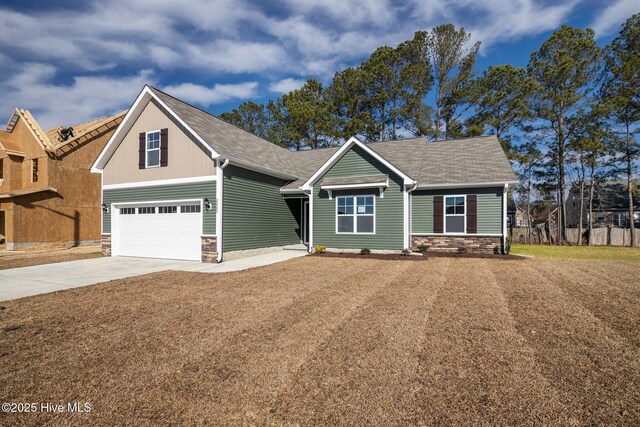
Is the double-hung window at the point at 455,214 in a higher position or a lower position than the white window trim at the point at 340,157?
lower

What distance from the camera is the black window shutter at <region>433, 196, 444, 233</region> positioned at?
14891mm

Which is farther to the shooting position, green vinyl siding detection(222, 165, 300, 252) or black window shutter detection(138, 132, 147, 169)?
black window shutter detection(138, 132, 147, 169)

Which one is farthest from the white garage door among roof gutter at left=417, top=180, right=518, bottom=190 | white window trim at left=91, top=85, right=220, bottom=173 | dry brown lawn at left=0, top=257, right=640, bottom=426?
roof gutter at left=417, top=180, right=518, bottom=190

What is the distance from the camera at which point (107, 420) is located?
8.87 ft

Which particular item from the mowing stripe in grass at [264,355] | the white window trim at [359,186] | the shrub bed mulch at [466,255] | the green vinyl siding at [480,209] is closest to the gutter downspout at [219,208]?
the white window trim at [359,186]

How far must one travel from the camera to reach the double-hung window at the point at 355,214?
14.3m

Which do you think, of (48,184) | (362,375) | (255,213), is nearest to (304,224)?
(255,213)

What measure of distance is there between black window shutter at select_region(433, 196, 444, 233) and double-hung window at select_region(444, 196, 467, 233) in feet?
0.73

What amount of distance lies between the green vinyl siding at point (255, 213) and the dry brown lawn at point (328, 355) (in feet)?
18.4

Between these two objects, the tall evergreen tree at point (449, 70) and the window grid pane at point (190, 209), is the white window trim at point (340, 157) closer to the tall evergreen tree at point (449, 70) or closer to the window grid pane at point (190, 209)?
the window grid pane at point (190, 209)

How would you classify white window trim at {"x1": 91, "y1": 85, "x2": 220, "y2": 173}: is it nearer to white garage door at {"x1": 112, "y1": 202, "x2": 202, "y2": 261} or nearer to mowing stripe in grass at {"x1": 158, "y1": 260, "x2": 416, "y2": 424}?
white garage door at {"x1": 112, "y1": 202, "x2": 202, "y2": 261}

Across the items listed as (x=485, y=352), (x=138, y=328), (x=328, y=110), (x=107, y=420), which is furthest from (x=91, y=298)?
(x=328, y=110)

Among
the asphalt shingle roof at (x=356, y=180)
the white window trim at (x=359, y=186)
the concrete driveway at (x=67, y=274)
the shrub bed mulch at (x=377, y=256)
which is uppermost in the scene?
the asphalt shingle roof at (x=356, y=180)

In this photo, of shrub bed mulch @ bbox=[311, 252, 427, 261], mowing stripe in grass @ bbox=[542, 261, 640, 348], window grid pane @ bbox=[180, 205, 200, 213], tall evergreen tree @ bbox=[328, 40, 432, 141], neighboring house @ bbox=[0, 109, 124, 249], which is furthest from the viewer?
tall evergreen tree @ bbox=[328, 40, 432, 141]
